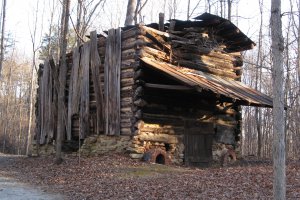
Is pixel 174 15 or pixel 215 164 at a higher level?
pixel 174 15

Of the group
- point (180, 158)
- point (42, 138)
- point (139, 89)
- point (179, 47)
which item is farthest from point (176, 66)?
point (42, 138)

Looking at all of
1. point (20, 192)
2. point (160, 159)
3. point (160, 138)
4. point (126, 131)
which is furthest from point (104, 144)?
point (20, 192)

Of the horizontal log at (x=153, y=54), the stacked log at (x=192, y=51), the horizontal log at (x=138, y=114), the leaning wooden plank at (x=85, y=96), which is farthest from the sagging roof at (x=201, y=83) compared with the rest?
the leaning wooden plank at (x=85, y=96)

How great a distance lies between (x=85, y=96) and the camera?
18.0 m

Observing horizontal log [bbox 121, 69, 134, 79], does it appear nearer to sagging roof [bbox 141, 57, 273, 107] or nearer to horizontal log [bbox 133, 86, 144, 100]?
horizontal log [bbox 133, 86, 144, 100]

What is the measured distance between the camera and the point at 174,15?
3622 cm

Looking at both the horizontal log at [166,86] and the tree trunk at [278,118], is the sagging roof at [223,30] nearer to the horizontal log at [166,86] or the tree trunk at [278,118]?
the horizontal log at [166,86]

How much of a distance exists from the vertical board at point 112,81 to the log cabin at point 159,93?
0.04 meters

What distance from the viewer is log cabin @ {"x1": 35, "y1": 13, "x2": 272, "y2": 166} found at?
1587 cm

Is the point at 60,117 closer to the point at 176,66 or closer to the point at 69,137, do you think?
the point at 69,137

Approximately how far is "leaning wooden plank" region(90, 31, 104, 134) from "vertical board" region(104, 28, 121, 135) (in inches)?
13.6

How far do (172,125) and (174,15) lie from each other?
2104cm

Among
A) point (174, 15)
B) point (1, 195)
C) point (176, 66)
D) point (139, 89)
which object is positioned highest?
point (174, 15)

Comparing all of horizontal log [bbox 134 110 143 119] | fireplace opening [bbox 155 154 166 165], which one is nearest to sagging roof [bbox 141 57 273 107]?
horizontal log [bbox 134 110 143 119]
